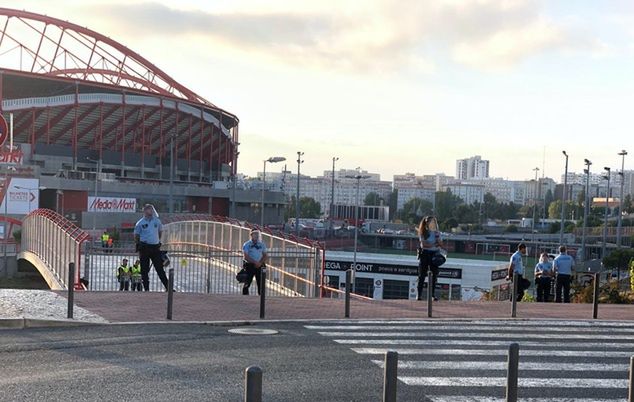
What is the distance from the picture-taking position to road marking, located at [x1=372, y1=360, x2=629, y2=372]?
378 inches

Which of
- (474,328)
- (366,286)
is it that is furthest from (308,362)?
(366,286)

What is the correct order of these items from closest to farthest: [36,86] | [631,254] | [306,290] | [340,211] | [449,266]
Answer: [306,290]
[449,266]
[631,254]
[36,86]
[340,211]

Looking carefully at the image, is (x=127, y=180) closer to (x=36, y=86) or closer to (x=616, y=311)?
(x=36, y=86)

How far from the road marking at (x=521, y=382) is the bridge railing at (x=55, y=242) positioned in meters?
14.2

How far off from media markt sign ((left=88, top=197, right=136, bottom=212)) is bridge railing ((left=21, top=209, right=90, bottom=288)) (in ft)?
97.4

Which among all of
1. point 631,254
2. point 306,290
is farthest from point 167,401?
point 631,254

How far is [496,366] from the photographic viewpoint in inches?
383

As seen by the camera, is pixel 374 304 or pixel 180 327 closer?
pixel 180 327

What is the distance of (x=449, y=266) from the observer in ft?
114

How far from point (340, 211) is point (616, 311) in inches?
6340

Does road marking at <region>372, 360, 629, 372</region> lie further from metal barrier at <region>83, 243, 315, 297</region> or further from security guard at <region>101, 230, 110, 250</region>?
security guard at <region>101, 230, 110, 250</region>

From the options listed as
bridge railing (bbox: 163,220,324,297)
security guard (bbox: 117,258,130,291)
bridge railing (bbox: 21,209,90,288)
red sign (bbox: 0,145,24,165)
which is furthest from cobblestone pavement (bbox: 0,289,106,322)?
red sign (bbox: 0,145,24,165)

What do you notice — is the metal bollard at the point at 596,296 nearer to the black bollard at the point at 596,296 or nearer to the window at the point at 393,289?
the black bollard at the point at 596,296

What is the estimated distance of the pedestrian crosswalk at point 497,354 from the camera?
8.52 meters
